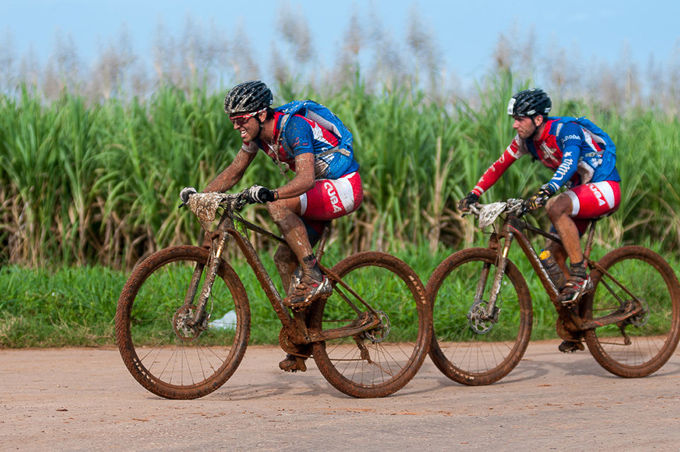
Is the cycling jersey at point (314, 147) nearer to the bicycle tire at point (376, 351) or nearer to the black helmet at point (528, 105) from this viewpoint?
the bicycle tire at point (376, 351)

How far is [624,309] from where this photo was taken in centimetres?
683

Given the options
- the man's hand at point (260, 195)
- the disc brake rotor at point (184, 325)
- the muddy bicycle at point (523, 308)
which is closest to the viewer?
the man's hand at point (260, 195)

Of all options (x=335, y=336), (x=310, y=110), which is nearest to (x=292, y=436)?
(x=335, y=336)

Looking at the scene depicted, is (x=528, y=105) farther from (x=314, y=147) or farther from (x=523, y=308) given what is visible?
(x=314, y=147)

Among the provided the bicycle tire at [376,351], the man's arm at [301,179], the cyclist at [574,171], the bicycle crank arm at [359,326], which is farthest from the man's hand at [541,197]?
the man's arm at [301,179]

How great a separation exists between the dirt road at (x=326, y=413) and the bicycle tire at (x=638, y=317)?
163 mm

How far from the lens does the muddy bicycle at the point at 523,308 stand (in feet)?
19.8

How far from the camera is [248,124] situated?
5.34 metres

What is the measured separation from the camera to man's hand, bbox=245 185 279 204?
16.5 feet

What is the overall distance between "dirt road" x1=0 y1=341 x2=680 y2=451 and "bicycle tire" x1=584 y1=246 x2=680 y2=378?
0.54ft

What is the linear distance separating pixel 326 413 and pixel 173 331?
101 centimetres

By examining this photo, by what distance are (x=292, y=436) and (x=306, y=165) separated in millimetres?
1617

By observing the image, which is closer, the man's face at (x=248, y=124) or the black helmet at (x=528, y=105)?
the man's face at (x=248, y=124)

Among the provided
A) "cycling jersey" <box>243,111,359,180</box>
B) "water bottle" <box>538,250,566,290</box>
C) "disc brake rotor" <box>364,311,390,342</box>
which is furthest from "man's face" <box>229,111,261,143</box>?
"water bottle" <box>538,250,566,290</box>
